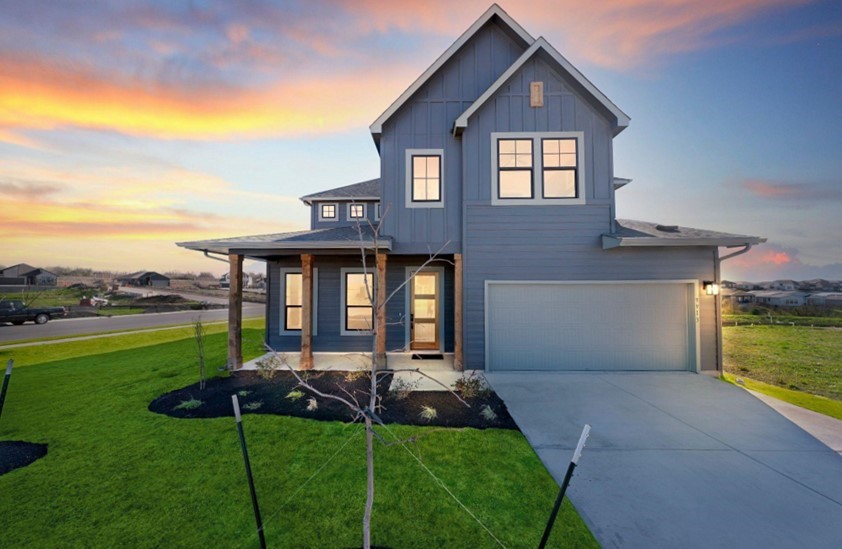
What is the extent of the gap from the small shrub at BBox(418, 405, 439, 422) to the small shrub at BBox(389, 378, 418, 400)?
71 cm

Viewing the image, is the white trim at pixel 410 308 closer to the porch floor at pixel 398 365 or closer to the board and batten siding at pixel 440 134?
the porch floor at pixel 398 365

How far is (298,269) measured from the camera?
32.2ft

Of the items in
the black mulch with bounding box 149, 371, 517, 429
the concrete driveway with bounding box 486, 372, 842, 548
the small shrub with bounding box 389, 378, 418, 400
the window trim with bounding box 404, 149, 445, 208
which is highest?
the window trim with bounding box 404, 149, 445, 208

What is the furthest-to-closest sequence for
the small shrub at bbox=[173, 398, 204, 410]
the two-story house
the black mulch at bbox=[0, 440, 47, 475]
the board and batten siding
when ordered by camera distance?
the board and batten siding < the two-story house < the small shrub at bbox=[173, 398, 204, 410] < the black mulch at bbox=[0, 440, 47, 475]

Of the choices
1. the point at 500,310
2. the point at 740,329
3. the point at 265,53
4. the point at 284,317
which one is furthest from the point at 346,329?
the point at 740,329

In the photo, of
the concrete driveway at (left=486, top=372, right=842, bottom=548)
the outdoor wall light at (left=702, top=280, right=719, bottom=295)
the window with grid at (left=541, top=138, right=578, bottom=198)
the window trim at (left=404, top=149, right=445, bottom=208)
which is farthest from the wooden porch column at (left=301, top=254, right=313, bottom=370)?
the outdoor wall light at (left=702, top=280, right=719, bottom=295)

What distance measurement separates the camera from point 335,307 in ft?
31.6

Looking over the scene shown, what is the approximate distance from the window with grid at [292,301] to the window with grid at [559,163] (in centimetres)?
762

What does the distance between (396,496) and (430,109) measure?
8280 millimetres

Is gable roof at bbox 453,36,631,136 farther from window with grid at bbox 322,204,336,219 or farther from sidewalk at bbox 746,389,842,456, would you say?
window with grid at bbox 322,204,336,219

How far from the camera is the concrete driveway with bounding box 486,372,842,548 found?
107 inches

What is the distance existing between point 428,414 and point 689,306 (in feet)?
23.0

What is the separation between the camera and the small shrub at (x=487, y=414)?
4.90 metres

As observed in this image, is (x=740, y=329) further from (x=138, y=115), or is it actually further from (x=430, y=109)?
(x=138, y=115)
